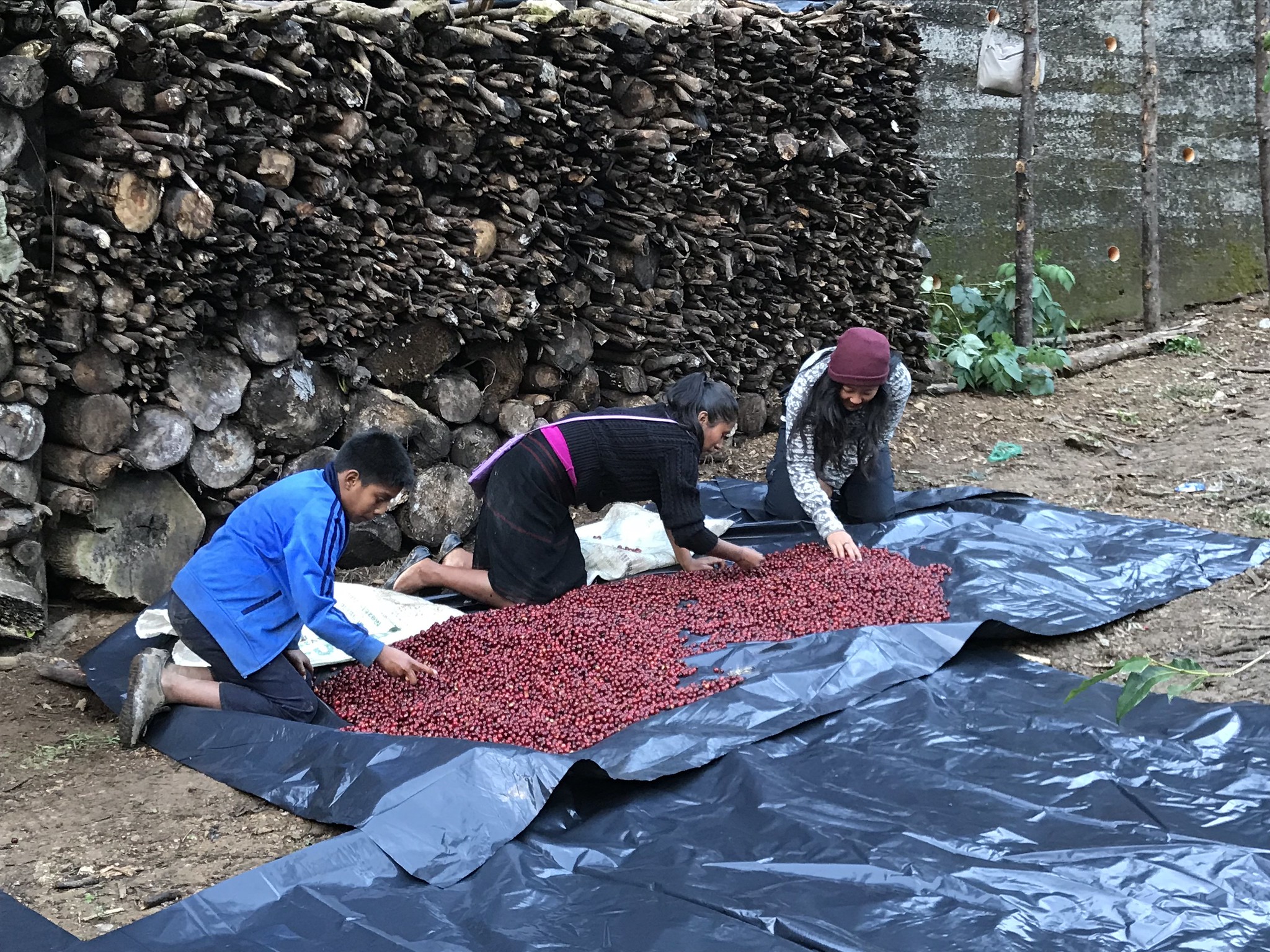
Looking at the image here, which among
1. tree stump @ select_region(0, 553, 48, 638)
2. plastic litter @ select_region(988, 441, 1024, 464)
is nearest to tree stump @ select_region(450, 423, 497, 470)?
tree stump @ select_region(0, 553, 48, 638)

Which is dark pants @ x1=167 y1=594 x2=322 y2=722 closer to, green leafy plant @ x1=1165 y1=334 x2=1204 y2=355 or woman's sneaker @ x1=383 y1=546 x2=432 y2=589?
woman's sneaker @ x1=383 y1=546 x2=432 y2=589

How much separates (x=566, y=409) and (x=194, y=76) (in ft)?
7.94

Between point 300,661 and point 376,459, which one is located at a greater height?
point 376,459

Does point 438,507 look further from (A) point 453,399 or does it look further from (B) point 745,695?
(B) point 745,695

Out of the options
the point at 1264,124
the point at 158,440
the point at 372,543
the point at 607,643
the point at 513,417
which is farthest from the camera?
the point at 1264,124

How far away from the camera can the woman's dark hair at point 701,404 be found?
167 inches

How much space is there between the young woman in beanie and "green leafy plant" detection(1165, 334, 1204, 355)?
16.5ft

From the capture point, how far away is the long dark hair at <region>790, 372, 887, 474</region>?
4.84 m

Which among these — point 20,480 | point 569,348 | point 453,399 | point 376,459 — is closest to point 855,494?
point 569,348

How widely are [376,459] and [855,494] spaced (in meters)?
2.65

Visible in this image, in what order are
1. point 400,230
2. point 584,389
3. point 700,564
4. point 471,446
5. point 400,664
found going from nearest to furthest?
point 400,664
point 700,564
point 400,230
point 471,446
point 584,389

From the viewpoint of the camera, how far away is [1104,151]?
1005cm

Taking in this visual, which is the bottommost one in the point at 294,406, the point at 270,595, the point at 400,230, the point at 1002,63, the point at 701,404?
the point at 270,595

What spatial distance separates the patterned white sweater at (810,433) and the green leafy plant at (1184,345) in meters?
5.23
